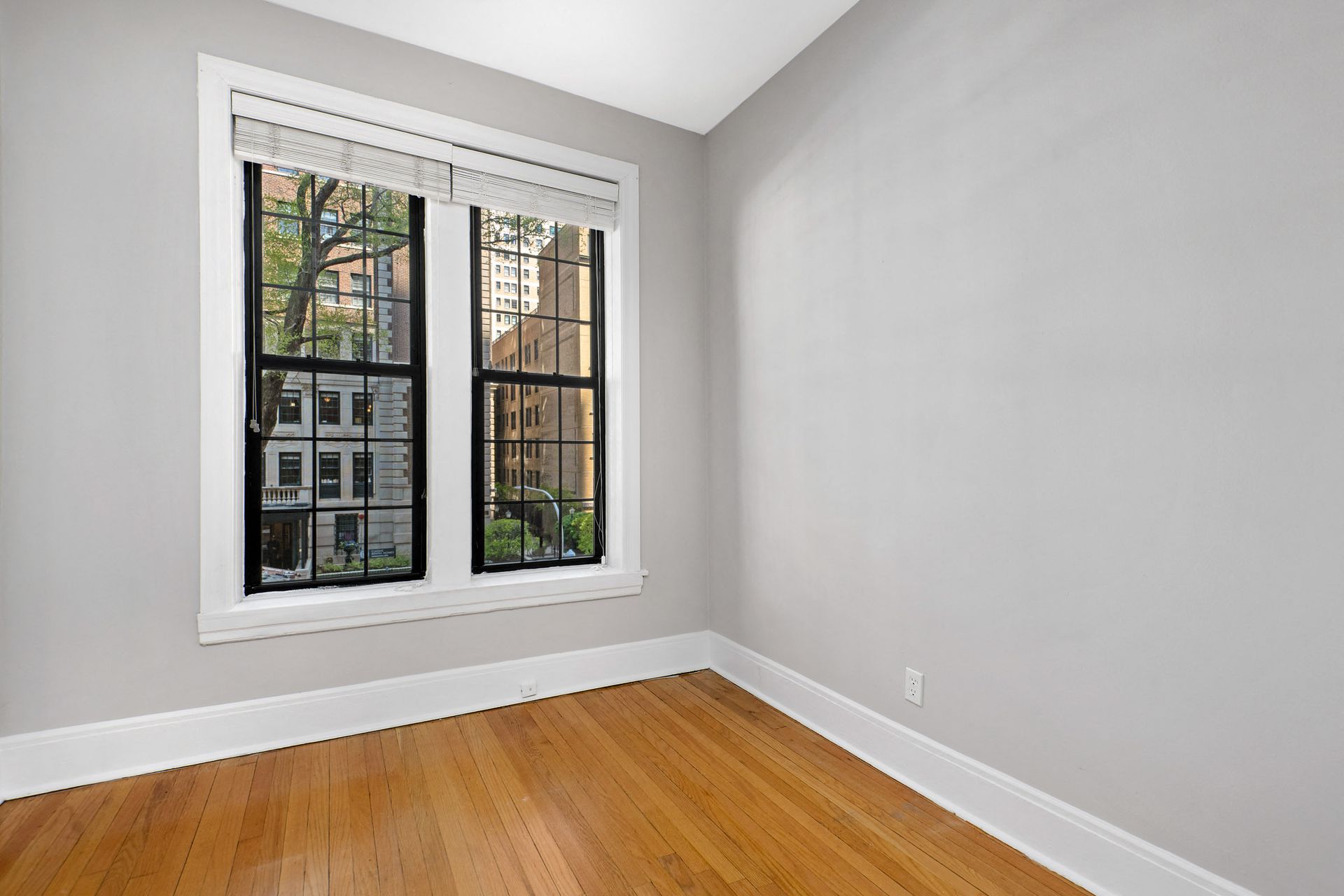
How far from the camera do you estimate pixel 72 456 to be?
217cm

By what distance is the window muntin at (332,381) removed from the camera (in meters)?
2.56

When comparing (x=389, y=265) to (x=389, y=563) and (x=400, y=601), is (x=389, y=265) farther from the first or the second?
(x=400, y=601)

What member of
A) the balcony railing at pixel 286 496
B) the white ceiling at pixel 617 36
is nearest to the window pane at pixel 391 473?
the balcony railing at pixel 286 496

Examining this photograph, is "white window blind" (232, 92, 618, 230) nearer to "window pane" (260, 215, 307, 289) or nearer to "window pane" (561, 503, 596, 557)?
"window pane" (260, 215, 307, 289)

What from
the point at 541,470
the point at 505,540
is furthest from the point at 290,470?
the point at 541,470

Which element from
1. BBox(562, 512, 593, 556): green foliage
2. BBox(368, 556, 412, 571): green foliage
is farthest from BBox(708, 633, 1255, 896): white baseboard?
BBox(368, 556, 412, 571): green foliage

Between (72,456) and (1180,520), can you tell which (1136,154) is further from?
(72,456)

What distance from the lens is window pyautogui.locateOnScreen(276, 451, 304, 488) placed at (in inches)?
102

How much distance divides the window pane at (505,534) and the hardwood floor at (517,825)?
30.4 inches

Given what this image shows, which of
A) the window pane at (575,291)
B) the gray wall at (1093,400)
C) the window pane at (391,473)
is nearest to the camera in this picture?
the gray wall at (1093,400)

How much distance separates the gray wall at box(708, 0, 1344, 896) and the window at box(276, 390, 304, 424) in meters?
2.11

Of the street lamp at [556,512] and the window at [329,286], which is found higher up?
the window at [329,286]

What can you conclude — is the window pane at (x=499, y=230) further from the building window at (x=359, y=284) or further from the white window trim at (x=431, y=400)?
the building window at (x=359, y=284)

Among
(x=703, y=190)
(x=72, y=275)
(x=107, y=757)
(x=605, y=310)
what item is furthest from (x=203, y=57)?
(x=107, y=757)
